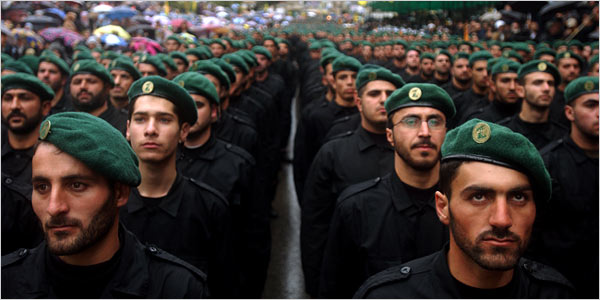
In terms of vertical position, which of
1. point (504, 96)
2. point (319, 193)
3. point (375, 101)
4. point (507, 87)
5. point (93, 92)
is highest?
point (93, 92)

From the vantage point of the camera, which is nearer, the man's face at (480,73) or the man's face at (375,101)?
the man's face at (375,101)

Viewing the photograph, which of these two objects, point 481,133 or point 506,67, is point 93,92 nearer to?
point 506,67

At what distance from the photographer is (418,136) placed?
3.70 m

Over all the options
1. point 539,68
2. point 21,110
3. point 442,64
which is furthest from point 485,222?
point 442,64

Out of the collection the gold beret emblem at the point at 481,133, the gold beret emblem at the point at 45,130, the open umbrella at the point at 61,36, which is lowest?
the gold beret emblem at the point at 481,133

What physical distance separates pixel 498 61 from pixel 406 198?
4.82m

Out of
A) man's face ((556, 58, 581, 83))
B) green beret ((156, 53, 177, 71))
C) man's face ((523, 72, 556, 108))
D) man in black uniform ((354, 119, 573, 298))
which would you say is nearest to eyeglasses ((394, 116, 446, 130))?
man in black uniform ((354, 119, 573, 298))

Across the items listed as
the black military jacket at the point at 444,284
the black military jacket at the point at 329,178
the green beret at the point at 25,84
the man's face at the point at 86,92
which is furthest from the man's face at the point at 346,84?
the black military jacket at the point at 444,284

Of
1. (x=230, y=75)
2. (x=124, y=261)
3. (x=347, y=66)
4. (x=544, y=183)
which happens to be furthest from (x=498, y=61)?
(x=124, y=261)

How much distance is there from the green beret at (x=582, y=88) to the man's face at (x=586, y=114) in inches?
1.6

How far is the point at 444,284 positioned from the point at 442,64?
373 inches

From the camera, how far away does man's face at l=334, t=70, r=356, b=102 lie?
24.5ft

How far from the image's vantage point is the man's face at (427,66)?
1187 centimetres

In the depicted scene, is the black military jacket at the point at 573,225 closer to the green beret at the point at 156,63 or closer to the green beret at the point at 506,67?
the green beret at the point at 506,67
